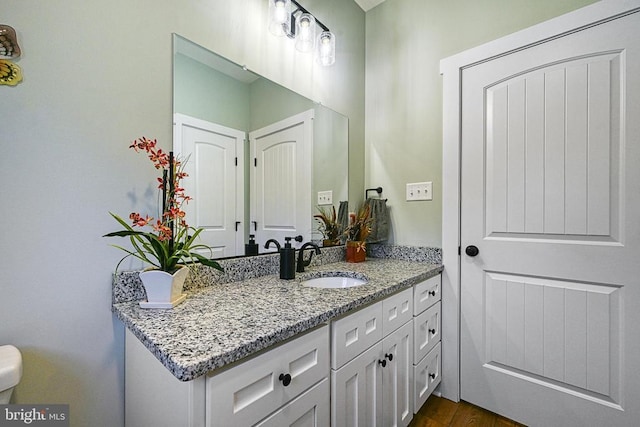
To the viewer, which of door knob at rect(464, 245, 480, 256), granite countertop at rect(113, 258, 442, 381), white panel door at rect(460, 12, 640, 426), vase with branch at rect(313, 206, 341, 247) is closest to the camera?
granite countertop at rect(113, 258, 442, 381)

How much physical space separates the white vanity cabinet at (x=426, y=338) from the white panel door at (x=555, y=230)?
0.51 feet

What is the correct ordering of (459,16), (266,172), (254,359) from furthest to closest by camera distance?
(459,16) < (266,172) < (254,359)

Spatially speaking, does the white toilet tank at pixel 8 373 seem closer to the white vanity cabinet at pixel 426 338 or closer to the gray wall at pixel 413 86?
the white vanity cabinet at pixel 426 338

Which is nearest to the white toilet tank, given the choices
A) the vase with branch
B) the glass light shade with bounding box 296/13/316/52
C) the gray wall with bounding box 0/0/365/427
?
the gray wall with bounding box 0/0/365/427

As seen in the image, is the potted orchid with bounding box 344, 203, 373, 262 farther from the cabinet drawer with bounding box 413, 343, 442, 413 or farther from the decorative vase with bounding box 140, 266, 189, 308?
the decorative vase with bounding box 140, 266, 189, 308

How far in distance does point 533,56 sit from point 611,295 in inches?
47.8

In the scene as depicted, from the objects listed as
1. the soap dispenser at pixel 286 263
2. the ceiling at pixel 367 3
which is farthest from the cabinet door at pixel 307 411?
the ceiling at pixel 367 3

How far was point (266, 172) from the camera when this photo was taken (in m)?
1.43

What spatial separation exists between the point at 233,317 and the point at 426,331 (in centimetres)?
116

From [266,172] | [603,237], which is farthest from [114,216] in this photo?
[603,237]

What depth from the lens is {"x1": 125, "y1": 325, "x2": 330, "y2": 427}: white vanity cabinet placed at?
594 mm

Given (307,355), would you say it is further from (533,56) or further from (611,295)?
(533,56)

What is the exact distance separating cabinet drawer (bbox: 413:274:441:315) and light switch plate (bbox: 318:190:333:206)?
736mm

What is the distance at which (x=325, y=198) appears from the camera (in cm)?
180
